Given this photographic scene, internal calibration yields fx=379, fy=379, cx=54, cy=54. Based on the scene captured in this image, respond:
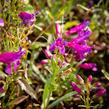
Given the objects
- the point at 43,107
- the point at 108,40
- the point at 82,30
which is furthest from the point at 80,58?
the point at 108,40

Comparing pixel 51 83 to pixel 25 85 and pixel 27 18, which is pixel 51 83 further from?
pixel 27 18

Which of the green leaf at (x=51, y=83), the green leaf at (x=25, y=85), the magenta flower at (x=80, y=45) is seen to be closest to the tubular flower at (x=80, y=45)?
the magenta flower at (x=80, y=45)

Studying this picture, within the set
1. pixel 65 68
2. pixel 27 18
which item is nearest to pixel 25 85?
pixel 65 68

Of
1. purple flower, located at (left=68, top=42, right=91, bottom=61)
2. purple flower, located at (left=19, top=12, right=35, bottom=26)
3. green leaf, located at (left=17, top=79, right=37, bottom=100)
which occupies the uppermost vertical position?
purple flower, located at (left=19, top=12, right=35, bottom=26)

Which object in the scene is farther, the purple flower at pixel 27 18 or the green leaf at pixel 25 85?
the green leaf at pixel 25 85

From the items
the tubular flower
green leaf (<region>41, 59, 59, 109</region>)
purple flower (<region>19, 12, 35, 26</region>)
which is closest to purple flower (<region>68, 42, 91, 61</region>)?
the tubular flower

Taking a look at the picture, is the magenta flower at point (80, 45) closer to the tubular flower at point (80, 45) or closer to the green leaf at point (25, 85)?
the tubular flower at point (80, 45)

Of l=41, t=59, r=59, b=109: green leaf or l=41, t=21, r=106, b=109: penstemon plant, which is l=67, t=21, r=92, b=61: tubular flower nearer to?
l=41, t=21, r=106, b=109: penstemon plant

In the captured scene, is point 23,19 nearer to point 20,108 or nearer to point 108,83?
point 20,108

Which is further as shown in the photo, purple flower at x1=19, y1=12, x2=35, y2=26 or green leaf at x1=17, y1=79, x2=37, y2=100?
green leaf at x1=17, y1=79, x2=37, y2=100
